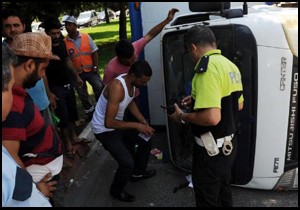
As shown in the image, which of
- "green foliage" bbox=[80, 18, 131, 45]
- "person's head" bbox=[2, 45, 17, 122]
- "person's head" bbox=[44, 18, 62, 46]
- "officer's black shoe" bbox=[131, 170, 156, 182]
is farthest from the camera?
"green foliage" bbox=[80, 18, 131, 45]

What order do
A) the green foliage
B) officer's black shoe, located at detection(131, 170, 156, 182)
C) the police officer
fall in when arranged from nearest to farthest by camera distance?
the police officer → officer's black shoe, located at detection(131, 170, 156, 182) → the green foliage

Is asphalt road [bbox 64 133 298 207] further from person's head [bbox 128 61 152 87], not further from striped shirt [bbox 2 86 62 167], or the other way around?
striped shirt [bbox 2 86 62 167]

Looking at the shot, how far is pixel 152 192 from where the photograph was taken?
3668mm

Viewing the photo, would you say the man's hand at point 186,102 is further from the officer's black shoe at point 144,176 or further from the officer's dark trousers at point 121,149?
the officer's black shoe at point 144,176

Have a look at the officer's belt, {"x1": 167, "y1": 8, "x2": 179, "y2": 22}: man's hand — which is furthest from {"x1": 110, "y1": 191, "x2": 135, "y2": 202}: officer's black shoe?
{"x1": 167, "y1": 8, "x2": 179, "y2": 22}: man's hand

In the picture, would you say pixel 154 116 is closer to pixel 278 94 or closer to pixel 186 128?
pixel 186 128

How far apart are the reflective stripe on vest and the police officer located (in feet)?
9.25

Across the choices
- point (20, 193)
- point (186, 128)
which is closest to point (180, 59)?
point (186, 128)

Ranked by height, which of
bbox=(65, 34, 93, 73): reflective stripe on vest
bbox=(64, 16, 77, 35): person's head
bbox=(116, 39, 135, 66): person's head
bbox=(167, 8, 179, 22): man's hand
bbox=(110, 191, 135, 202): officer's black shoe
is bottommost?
bbox=(110, 191, 135, 202): officer's black shoe

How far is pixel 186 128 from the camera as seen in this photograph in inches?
149

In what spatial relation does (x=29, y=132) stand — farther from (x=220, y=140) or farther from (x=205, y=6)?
(x=205, y=6)

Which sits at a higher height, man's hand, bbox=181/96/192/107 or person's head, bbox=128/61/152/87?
person's head, bbox=128/61/152/87

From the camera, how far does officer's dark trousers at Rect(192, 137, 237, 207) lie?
2.59 meters

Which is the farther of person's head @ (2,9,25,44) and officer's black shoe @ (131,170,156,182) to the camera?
officer's black shoe @ (131,170,156,182)
